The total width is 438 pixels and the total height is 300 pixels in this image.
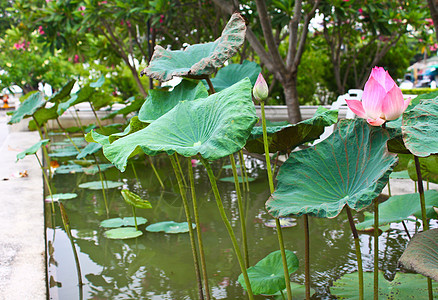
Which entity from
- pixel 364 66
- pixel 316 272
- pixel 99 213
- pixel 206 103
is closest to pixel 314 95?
pixel 364 66

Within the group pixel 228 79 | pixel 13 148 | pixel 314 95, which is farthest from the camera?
pixel 314 95

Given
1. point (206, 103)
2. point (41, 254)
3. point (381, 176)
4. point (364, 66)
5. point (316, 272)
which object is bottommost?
point (316, 272)

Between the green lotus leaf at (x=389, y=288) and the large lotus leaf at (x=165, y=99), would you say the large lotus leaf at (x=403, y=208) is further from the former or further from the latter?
the large lotus leaf at (x=165, y=99)

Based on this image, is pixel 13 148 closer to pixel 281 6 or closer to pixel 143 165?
pixel 143 165

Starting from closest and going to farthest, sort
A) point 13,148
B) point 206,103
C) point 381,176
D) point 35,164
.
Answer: point 381,176
point 206,103
point 35,164
point 13,148

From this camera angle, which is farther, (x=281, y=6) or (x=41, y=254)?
(x=281, y=6)

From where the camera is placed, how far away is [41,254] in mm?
1792

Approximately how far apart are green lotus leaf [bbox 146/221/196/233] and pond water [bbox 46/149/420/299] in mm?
27

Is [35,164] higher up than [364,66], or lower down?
lower down

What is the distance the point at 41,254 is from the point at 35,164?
249 cm

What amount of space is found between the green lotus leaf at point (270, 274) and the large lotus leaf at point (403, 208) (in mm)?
346

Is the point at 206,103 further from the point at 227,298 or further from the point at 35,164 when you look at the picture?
the point at 35,164

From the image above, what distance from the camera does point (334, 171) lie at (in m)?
1.15

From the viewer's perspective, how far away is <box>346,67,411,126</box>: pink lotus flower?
1004 millimetres
